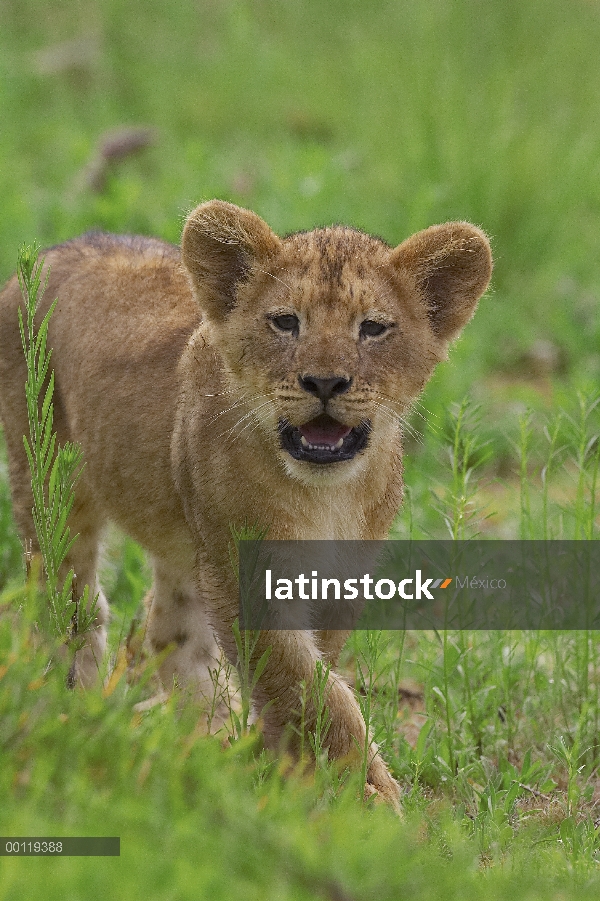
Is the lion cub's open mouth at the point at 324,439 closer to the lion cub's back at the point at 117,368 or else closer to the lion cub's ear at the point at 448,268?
the lion cub's ear at the point at 448,268

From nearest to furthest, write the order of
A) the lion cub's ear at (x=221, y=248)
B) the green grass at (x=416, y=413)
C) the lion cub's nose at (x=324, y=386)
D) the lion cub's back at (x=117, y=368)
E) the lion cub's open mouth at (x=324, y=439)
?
the green grass at (x=416, y=413) < the lion cub's nose at (x=324, y=386) < the lion cub's open mouth at (x=324, y=439) < the lion cub's ear at (x=221, y=248) < the lion cub's back at (x=117, y=368)

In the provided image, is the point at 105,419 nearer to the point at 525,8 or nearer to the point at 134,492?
the point at 134,492

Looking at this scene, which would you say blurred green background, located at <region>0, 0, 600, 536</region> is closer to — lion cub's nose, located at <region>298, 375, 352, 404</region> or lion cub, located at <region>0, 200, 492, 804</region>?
lion cub, located at <region>0, 200, 492, 804</region>

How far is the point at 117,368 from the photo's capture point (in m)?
4.73

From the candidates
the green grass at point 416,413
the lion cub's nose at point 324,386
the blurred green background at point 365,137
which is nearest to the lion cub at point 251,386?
the lion cub's nose at point 324,386

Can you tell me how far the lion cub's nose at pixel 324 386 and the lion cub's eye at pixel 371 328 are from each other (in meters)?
0.23

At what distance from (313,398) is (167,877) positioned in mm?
1675

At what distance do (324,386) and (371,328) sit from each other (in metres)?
0.31

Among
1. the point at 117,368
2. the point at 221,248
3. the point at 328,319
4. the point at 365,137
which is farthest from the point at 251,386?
the point at 365,137

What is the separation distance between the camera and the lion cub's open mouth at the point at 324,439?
12.6 ft

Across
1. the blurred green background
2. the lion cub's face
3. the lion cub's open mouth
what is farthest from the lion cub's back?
the blurred green background

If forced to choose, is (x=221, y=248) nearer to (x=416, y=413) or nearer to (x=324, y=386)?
(x=324, y=386)

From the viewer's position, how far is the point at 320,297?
387cm

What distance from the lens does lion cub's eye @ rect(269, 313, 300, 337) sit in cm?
389
